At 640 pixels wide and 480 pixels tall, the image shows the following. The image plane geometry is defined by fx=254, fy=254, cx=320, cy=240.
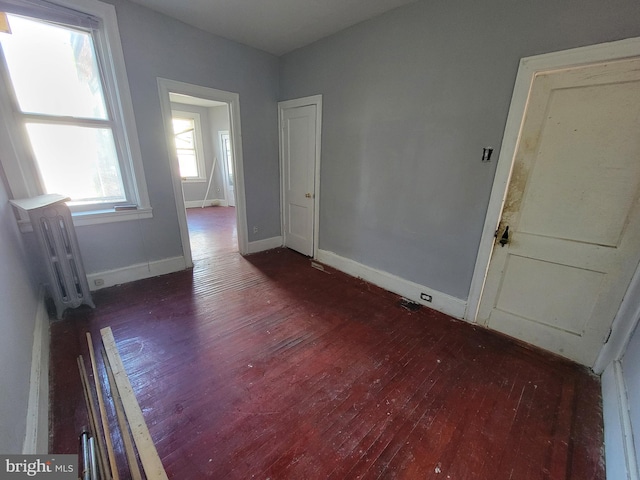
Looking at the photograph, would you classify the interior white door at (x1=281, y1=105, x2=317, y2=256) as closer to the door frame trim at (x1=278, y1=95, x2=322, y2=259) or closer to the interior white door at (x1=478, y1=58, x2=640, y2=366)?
the door frame trim at (x1=278, y1=95, x2=322, y2=259)

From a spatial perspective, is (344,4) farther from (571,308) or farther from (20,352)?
(20,352)

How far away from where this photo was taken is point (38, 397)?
1.39 meters

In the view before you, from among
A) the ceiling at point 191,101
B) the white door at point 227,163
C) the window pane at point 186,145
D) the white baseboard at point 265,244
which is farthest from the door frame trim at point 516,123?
the window pane at point 186,145

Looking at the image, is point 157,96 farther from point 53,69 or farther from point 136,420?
point 136,420

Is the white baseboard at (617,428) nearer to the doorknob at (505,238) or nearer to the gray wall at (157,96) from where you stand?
the doorknob at (505,238)

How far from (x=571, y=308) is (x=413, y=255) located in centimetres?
122

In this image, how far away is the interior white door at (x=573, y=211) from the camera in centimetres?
157

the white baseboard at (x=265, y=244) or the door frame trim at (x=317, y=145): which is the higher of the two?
the door frame trim at (x=317, y=145)

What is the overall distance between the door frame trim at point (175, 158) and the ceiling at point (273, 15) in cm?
61

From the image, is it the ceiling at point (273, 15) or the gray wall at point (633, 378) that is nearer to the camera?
the gray wall at point (633, 378)

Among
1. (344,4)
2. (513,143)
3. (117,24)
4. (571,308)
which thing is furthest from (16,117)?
(571,308)

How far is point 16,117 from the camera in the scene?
2.15m

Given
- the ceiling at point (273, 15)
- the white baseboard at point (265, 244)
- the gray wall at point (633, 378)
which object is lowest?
the white baseboard at point (265, 244)

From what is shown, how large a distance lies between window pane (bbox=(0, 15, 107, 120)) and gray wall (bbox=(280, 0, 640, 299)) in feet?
7.09
